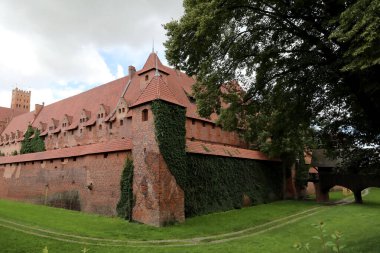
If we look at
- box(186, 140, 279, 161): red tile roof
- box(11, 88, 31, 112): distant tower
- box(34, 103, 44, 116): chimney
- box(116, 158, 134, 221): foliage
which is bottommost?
box(116, 158, 134, 221): foliage

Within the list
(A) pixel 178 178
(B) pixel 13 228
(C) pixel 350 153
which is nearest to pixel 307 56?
(C) pixel 350 153

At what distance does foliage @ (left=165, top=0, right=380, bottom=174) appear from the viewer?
8.65 meters

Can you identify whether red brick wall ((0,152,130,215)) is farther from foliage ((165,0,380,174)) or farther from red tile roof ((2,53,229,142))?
foliage ((165,0,380,174))

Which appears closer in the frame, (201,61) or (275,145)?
(201,61)

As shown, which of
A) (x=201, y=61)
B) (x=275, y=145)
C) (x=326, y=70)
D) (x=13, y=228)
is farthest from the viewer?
(x=13, y=228)

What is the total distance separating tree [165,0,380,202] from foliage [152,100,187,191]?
628 cm

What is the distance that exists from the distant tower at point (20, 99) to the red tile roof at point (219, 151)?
241 feet

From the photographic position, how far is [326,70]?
10070 mm

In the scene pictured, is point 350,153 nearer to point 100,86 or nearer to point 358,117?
point 358,117

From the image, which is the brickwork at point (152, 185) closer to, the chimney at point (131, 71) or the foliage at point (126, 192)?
the foliage at point (126, 192)

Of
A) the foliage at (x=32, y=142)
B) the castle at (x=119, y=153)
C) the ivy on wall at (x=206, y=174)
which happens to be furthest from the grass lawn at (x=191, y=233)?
the foliage at (x=32, y=142)

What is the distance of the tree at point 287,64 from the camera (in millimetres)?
8609

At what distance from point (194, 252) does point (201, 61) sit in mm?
7090

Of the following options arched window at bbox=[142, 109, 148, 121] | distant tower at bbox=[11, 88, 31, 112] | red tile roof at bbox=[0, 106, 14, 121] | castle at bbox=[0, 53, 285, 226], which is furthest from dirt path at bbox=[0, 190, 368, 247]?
distant tower at bbox=[11, 88, 31, 112]
